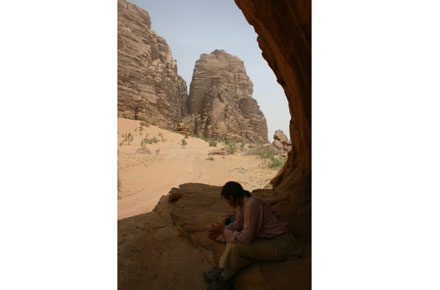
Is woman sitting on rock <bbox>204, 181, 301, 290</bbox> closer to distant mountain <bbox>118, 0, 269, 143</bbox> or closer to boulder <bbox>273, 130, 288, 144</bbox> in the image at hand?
boulder <bbox>273, 130, 288, 144</bbox>

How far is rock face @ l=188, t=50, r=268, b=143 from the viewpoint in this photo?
28.3m

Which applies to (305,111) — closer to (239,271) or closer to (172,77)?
(239,271)

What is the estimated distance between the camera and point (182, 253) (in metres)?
Answer: 2.83

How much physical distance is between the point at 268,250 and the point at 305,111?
7.12 ft

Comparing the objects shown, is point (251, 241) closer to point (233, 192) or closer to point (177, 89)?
point (233, 192)

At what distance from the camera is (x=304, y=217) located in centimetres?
312

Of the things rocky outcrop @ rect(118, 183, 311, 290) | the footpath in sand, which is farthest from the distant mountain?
rocky outcrop @ rect(118, 183, 311, 290)

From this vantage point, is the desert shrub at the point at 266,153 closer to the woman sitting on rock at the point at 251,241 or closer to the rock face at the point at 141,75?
the woman sitting on rock at the point at 251,241

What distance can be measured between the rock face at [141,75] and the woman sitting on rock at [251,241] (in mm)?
20363

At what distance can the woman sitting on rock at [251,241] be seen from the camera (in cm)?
206

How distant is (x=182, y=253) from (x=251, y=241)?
1186 millimetres

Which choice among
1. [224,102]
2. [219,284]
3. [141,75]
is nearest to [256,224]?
[219,284]

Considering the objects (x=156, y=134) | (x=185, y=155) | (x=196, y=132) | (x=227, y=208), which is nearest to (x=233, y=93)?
(x=196, y=132)

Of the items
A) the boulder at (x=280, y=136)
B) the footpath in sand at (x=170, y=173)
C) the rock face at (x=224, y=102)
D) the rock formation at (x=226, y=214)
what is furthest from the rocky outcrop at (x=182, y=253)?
the rock face at (x=224, y=102)
